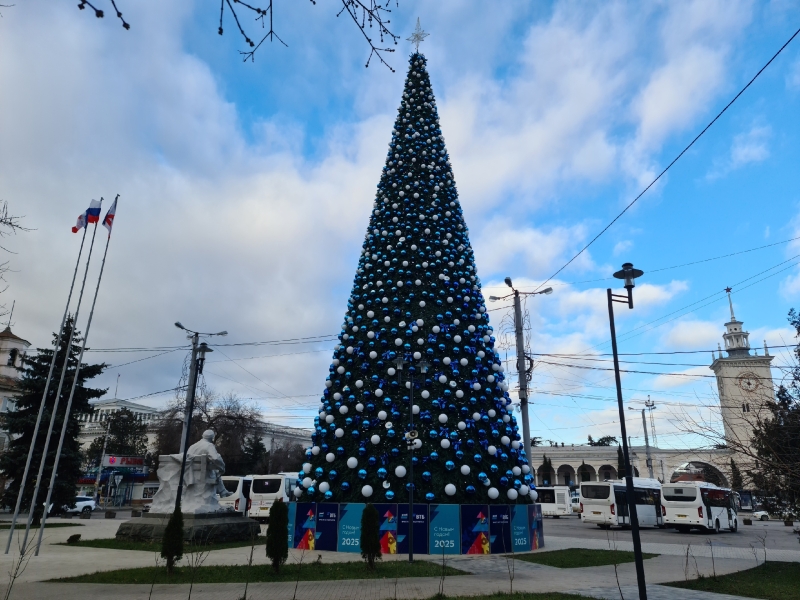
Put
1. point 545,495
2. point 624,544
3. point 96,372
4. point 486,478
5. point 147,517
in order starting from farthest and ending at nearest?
point 545,495 → point 96,372 → point 624,544 → point 147,517 → point 486,478

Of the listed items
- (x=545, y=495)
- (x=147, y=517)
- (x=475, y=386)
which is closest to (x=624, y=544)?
(x=475, y=386)

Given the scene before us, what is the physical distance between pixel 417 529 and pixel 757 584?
7.63 m

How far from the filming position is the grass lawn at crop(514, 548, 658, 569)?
13.5 m

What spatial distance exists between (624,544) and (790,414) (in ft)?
41.9

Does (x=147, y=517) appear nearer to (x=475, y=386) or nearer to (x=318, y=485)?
(x=318, y=485)

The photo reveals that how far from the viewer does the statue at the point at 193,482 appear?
17.7 metres

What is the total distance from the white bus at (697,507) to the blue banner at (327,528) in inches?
829

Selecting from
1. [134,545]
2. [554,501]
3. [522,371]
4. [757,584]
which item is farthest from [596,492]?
[134,545]

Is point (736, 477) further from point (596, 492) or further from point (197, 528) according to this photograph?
point (596, 492)

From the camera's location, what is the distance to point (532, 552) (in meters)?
15.6

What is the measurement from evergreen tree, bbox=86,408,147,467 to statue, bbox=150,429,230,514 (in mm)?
47363

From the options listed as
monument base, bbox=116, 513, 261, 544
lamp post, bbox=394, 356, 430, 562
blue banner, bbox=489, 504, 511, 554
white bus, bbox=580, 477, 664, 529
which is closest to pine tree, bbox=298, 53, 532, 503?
lamp post, bbox=394, 356, 430, 562

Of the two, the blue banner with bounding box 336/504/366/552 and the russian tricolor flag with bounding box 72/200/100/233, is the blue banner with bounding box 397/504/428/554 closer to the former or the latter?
the blue banner with bounding box 336/504/366/552

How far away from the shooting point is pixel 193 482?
1781 cm
